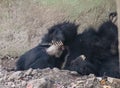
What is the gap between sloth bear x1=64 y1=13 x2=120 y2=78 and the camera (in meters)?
3.86

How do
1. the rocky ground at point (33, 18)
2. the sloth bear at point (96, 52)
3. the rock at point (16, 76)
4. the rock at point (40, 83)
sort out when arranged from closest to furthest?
1. the rock at point (40, 83)
2. the rock at point (16, 76)
3. the sloth bear at point (96, 52)
4. the rocky ground at point (33, 18)

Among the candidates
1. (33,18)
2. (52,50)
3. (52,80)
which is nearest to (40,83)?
(52,80)

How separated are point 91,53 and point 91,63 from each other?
5.3 inches

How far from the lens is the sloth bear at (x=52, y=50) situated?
4.03m

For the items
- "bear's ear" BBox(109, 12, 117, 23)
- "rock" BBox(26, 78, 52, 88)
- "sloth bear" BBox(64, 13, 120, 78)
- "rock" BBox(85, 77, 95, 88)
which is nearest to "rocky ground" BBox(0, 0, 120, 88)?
"bear's ear" BBox(109, 12, 117, 23)

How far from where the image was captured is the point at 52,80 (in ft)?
11.6

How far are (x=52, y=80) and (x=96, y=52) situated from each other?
68 centimetres

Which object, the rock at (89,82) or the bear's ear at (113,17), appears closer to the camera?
the rock at (89,82)

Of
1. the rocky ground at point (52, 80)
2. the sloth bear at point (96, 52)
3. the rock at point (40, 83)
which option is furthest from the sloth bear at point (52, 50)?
the rock at point (40, 83)

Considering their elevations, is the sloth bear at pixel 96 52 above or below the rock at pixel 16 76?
above

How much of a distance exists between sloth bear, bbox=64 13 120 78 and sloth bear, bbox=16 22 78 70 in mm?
70

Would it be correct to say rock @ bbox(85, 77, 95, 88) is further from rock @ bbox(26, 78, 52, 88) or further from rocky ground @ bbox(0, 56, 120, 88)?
rock @ bbox(26, 78, 52, 88)

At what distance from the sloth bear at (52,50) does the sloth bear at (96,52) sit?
0.23ft

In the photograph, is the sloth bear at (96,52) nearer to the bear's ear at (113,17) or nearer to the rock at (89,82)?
the bear's ear at (113,17)
